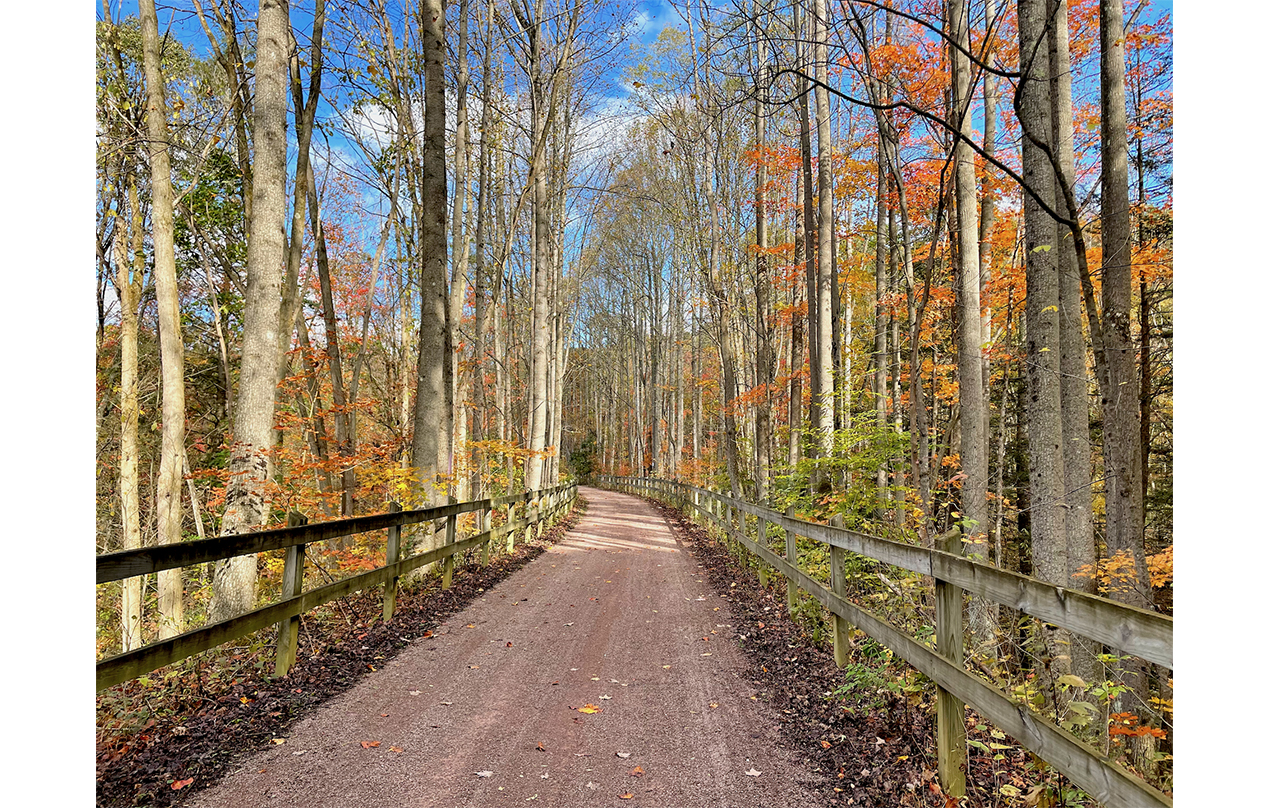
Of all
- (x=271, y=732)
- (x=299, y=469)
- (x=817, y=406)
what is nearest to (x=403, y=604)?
(x=271, y=732)

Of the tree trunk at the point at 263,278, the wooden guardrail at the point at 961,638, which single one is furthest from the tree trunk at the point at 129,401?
the wooden guardrail at the point at 961,638

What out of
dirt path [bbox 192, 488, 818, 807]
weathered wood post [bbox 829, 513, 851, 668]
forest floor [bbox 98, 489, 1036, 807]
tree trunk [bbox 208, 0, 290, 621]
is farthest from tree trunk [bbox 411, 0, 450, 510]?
weathered wood post [bbox 829, 513, 851, 668]

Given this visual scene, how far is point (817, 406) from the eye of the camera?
11203 mm

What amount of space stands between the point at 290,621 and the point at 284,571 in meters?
0.35

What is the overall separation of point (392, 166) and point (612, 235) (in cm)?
1728

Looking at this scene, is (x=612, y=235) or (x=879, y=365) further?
(x=612, y=235)

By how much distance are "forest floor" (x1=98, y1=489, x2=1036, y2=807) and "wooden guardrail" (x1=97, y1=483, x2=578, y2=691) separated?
44 cm

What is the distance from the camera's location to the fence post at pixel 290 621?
4688 mm

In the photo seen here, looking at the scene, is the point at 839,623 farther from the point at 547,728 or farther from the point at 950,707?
the point at 547,728

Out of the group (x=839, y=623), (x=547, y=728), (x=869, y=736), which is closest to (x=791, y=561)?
(x=839, y=623)

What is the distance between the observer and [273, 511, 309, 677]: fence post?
4688 mm

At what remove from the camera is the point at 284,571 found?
476cm

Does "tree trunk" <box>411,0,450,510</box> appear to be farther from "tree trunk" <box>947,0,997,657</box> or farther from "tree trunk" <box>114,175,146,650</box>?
"tree trunk" <box>947,0,997,657</box>

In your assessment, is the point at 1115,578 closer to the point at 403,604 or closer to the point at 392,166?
the point at 403,604
